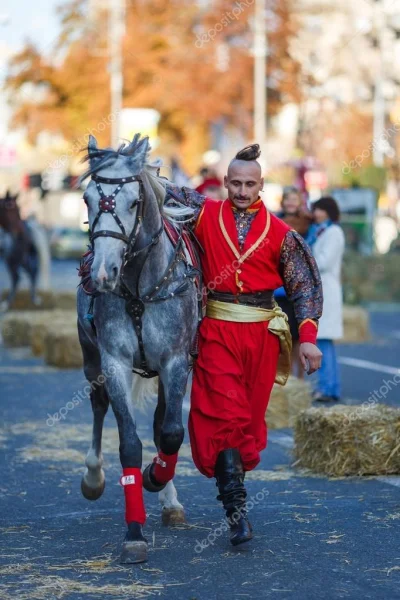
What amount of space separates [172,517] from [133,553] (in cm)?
103

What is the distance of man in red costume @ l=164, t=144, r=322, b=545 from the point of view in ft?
22.8

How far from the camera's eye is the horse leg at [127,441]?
6676 millimetres

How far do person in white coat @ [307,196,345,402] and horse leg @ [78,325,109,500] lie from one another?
5120 mm

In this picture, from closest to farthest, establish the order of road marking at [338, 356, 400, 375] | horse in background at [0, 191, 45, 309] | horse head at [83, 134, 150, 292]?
horse head at [83, 134, 150, 292]
road marking at [338, 356, 400, 375]
horse in background at [0, 191, 45, 309]

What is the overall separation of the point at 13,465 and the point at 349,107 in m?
44.7

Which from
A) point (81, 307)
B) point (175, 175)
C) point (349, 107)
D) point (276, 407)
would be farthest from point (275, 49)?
point (81, 307)

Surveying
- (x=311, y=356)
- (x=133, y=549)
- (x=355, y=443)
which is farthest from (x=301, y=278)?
(x=355, y=443)

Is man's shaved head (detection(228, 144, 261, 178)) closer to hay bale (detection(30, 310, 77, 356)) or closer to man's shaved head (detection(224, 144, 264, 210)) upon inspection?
man's shaved head (detection(224, 144, 264, 210))

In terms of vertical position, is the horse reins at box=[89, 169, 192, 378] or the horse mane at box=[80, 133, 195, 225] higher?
the horse mane at box=[80, 133, 195, 225]

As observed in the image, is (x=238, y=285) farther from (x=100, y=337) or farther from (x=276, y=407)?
(x=276, y=407)

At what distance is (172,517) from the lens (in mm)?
7457

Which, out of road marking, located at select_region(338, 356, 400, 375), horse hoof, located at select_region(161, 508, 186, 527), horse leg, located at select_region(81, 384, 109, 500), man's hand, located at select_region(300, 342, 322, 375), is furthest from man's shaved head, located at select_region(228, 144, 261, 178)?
road marking, located at select_region(338, 356, 400, 375)

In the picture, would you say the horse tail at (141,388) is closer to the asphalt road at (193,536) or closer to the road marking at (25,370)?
the asphalt road at (193,536)

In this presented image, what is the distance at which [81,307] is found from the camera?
25.4 ft
